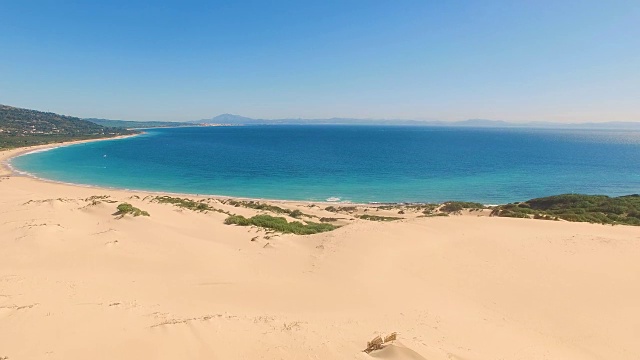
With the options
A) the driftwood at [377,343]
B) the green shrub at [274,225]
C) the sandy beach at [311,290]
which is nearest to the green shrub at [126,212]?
the sandy beach at [311,290]

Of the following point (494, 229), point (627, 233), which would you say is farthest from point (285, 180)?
point (627, 233)

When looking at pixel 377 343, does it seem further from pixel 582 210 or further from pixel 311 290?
pixel 582 210

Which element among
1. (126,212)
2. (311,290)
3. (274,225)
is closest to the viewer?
(311,290)

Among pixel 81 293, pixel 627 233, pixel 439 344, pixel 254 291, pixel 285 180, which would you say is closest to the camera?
pixel 439 344

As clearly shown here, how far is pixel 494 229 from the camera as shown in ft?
63.0

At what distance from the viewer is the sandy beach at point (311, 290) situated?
7613 millimetres

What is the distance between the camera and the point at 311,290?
11391mm

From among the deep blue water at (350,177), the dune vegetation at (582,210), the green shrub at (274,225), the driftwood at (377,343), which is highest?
the driftwood at (377,343)

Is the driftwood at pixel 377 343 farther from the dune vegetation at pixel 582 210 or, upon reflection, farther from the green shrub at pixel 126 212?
the dune vegetation at pixel 582 210

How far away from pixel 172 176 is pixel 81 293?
5578 centimetres

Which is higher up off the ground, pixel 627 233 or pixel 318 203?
pixel 627 233

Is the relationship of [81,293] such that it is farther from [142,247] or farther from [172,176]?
[172,176]

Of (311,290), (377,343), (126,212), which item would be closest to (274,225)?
(126,212)

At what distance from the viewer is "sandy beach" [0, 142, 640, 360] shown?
7613 mm
